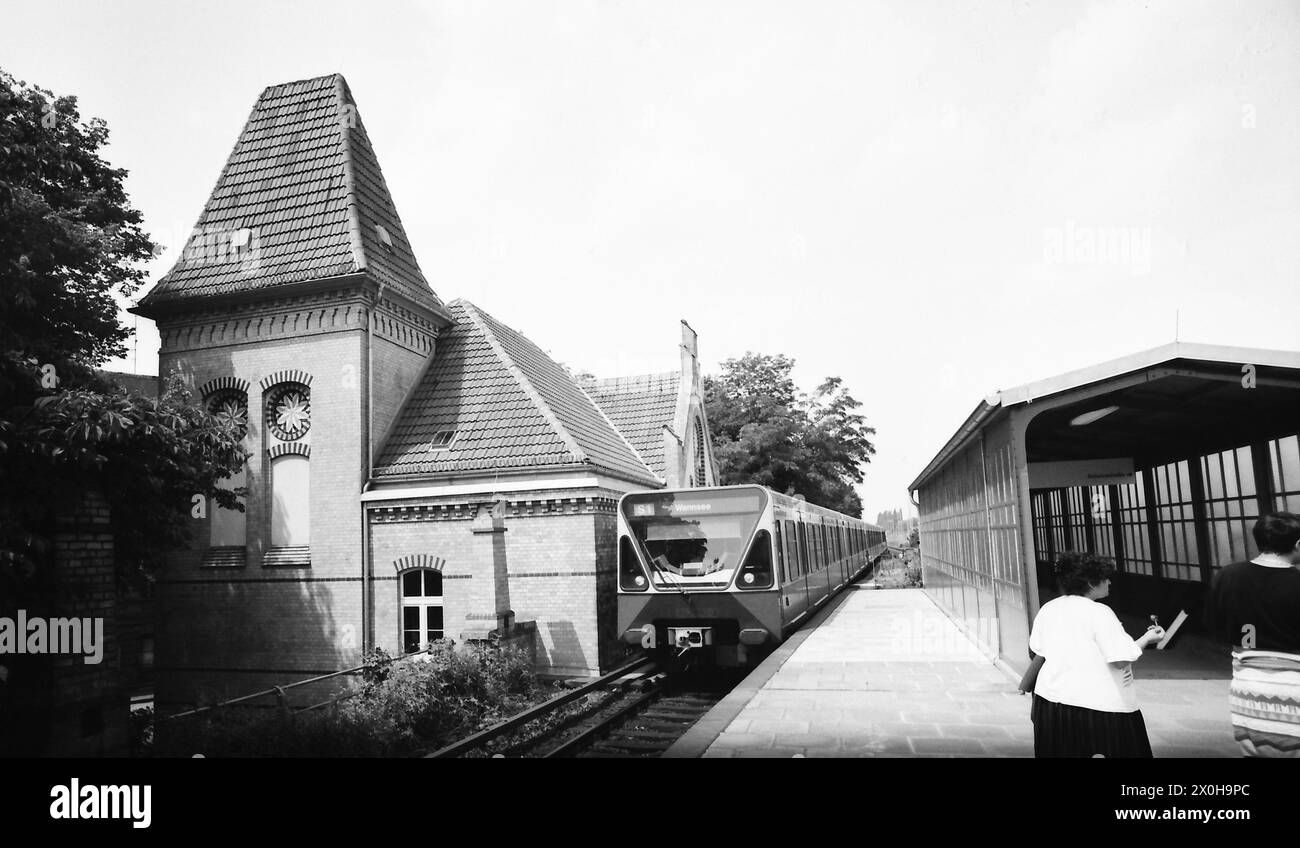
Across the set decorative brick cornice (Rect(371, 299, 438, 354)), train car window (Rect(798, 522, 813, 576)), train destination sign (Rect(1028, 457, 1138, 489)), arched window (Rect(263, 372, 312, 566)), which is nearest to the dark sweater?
train destination sign (Rect(1028, 457, 1138, 489))

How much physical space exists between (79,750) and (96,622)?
1.17 m

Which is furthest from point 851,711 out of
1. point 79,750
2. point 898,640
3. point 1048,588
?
point 1048,588

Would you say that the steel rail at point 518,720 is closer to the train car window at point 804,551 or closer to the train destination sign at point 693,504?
the train destination sign at point 693,504

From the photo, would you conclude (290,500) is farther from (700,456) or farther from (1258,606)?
(1258,606)

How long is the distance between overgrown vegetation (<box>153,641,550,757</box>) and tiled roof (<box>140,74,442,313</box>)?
797cm

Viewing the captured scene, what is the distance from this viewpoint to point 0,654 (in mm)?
7617

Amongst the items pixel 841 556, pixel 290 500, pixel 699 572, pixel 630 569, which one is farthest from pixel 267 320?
pixel 841 556

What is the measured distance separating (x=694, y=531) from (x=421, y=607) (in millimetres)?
6453

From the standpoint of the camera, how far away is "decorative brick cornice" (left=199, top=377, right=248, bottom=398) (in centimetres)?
1675

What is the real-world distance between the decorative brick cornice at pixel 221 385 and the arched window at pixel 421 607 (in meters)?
5.31

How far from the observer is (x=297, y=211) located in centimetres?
1791

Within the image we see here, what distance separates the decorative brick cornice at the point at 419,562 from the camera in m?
15.7
